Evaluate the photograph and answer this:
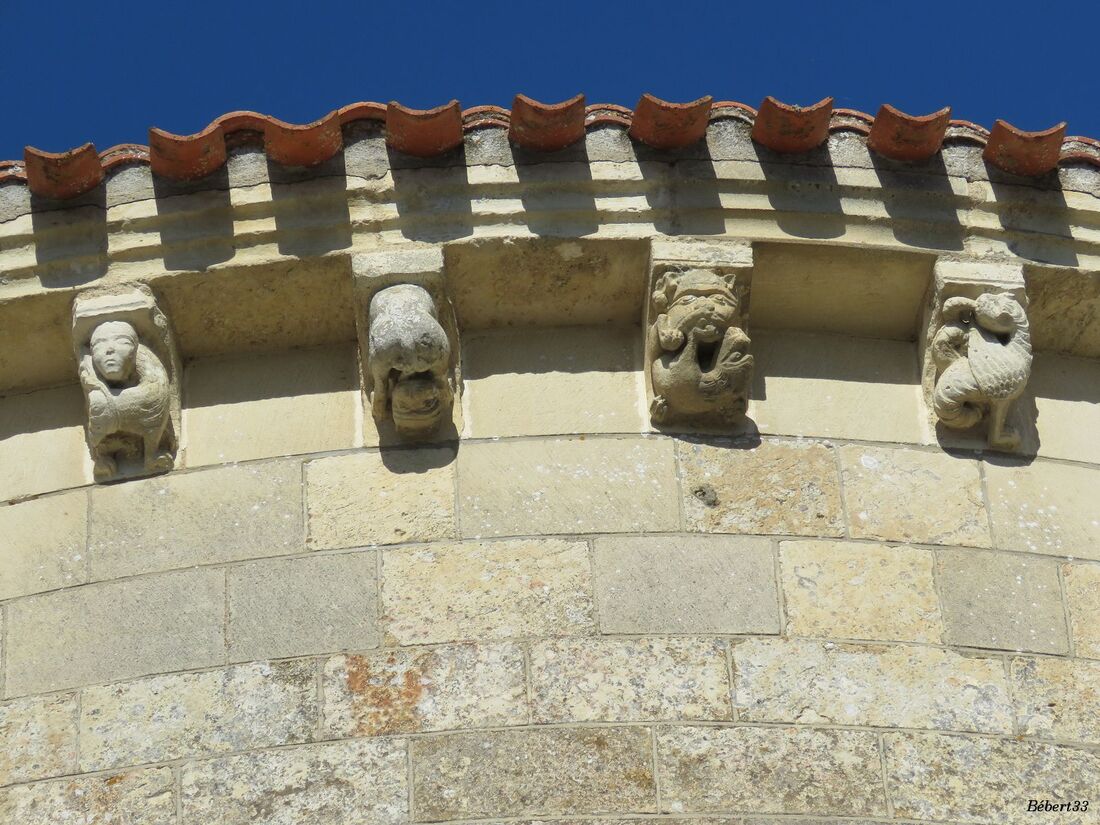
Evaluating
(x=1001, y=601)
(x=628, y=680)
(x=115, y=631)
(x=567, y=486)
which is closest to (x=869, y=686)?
(x=1001, y=601)

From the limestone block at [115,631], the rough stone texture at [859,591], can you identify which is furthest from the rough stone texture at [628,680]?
the limestone block at [115,631]

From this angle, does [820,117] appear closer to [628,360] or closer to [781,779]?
[628,360]

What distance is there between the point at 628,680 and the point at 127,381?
6.08 ft

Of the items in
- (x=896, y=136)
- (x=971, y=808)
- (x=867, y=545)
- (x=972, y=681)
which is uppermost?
(x=896, y=136)

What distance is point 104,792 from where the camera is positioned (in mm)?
5863

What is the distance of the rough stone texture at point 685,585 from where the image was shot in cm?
611

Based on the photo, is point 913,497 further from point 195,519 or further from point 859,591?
point 195,519

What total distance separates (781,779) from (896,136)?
224 centimetres

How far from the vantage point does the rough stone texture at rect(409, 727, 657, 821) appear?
18.8 ft

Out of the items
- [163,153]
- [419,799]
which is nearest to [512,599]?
[419,799]

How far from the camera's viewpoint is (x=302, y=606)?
6.17m

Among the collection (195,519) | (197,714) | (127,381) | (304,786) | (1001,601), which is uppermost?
(127,381)

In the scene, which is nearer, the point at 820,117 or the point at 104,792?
the point at 104,792

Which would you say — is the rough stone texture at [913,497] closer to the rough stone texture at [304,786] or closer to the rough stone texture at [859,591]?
the rough stone texture at [859,591]
